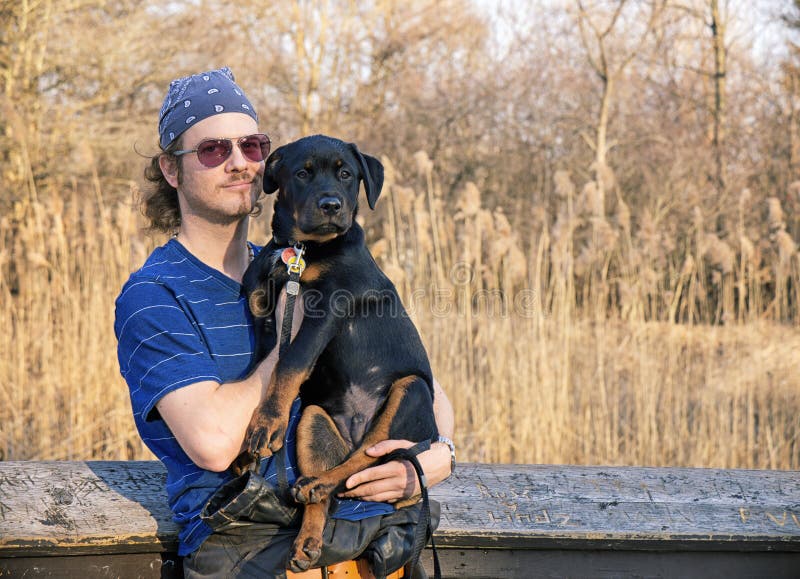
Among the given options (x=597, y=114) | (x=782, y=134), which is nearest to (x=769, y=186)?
(x=782, y=134)

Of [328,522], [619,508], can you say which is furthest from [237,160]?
[619,508]

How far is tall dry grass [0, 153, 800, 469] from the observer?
407cm

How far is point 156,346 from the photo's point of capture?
181cm

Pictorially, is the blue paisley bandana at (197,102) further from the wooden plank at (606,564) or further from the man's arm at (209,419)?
the wooden plank at (606,564)

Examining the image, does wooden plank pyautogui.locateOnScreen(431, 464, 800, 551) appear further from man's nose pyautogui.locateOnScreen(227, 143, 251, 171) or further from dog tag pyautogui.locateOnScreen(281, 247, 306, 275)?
man's nose pyautogui.locateOnScreen(227, 143, 251, 171)

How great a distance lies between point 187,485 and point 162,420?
17cm

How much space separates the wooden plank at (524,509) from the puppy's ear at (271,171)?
0.84 m

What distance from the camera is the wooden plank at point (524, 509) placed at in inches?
78.1

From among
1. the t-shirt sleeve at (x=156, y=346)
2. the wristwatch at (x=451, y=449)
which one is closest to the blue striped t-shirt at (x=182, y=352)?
the t-shirt sleeve at (x=156, y=346)

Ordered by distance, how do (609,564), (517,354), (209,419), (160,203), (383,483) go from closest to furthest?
(209,419)
(383,483)
(609,564)
(160,203)
(517,354)

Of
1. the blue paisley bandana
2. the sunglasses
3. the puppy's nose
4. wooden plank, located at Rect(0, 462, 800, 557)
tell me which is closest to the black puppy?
the puppy's nose

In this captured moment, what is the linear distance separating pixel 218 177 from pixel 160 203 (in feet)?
1.34

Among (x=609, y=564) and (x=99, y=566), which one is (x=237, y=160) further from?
(x=609, y=564)

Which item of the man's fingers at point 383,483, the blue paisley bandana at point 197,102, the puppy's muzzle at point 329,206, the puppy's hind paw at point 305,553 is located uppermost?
the blue paisley bandana at point 197,102
